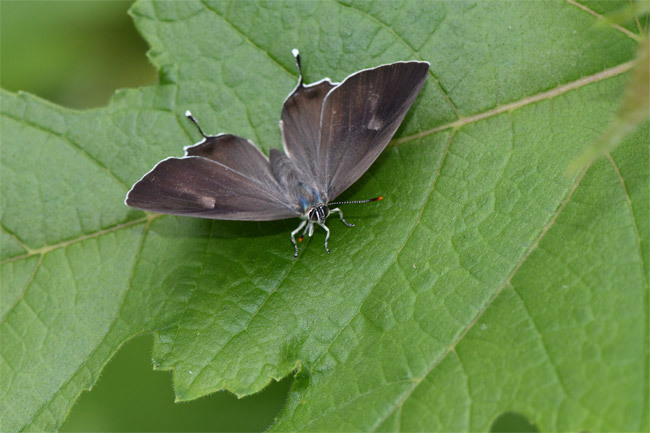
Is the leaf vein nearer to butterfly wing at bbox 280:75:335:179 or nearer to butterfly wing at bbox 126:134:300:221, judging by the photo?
butterfly wing at bbox 126:134:300:221

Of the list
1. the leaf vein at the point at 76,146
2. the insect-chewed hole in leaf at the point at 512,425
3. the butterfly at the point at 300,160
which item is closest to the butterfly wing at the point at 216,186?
the butterfly at the point at 300,160

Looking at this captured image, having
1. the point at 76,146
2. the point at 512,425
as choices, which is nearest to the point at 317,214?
the point at 76,146

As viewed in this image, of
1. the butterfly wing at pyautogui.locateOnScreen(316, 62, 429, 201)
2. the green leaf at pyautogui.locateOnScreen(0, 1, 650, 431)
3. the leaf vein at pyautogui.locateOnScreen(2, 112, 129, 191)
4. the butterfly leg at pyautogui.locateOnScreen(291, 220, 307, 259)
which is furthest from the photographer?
the leaf vein at pyautogui.locateOnScreen(2, 112, 129, 191)

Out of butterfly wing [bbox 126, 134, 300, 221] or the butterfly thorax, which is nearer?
butterfly wing [bbox 126, 134, 300, 221]

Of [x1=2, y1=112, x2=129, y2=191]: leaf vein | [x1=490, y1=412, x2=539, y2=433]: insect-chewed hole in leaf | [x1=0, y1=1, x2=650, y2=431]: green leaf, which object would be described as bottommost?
[x1=490, y1=412, x2=539, y2=433]: insect-chewed hole in leaf

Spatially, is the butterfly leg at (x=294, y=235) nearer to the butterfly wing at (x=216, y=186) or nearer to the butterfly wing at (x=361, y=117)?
the butterfly wing at (x=216, y=186)

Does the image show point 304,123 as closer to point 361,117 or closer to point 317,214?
point 361,117

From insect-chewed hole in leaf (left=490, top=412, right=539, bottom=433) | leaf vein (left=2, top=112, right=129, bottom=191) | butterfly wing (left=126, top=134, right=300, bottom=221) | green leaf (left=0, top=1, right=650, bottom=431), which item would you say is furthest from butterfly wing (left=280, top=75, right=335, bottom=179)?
insect-chewed hole in leaf (left=490, top=412, right=539, bottom=433)
